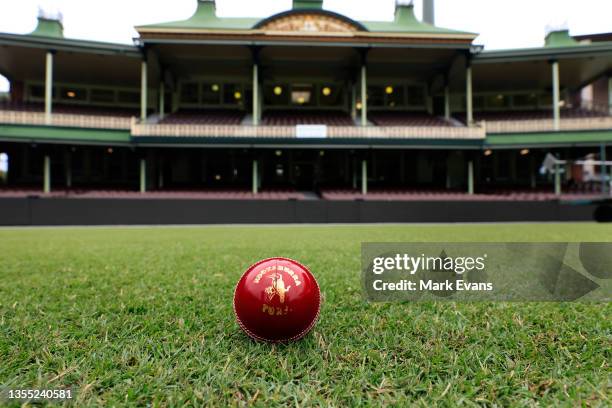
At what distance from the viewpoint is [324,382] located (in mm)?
1628

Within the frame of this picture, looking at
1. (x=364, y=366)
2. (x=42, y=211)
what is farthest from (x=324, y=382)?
(x=42, y=211)

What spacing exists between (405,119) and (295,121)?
7.85 meters

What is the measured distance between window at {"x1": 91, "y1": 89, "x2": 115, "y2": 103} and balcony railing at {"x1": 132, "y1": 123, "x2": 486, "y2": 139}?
8.15 m

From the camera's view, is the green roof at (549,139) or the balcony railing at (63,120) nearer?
the balcony railing at (63,120)

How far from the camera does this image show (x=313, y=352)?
193 cm

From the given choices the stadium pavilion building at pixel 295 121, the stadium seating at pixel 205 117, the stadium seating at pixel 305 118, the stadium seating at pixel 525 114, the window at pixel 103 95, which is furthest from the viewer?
the window at pixel 103 95

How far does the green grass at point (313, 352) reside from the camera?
1.55 m

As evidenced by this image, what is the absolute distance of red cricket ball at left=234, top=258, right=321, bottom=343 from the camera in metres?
1.88

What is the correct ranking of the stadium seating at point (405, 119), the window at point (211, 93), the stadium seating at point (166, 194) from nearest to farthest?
the stadium seating at point (166, 194) < the stadium seating at point (405, 119) < the window at point (211, 93)

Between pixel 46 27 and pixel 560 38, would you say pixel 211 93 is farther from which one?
pixel 560 38

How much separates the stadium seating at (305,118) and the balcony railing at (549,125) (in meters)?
8.95

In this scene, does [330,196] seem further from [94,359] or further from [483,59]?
[94,359]

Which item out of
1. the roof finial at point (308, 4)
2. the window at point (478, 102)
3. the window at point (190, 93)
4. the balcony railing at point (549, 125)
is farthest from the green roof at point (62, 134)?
the window at point (478, 102)

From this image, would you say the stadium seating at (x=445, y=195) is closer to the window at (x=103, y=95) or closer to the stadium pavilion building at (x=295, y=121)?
the stadium pavilion building at (x=295, y=121)
